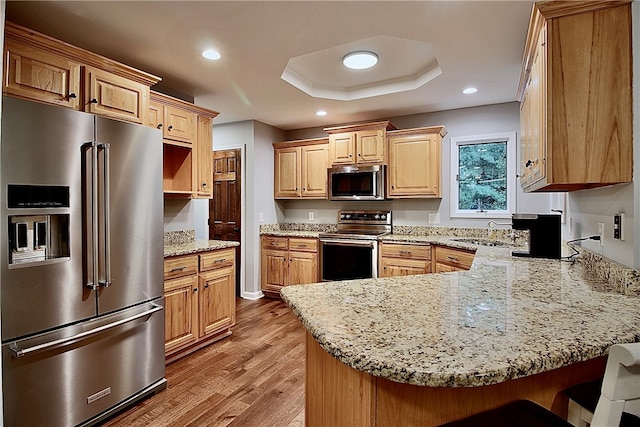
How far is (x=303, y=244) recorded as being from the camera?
4.48 m

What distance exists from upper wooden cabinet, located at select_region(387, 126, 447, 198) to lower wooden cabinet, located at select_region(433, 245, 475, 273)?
788 millimetres

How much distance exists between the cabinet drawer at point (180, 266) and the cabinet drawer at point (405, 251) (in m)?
2.09

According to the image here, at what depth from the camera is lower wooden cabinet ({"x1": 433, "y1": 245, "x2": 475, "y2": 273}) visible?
3207 millimetres

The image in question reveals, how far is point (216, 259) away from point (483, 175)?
315 cm

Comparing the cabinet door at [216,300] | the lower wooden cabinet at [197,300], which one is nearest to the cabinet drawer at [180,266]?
the lower wooden cabinet at [197,300]

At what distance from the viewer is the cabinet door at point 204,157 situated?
3336 mm

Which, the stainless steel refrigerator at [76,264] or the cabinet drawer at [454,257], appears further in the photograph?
the cabinet drawer at [454,257]

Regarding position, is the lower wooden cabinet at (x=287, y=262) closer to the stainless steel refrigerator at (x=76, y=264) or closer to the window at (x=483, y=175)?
the window at (x=483, y=175)

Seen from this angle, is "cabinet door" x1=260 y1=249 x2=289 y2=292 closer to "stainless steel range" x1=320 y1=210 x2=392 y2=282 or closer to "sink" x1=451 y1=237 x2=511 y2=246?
"stainless steel range" x1=320 y1=210 x2=392 y2=282

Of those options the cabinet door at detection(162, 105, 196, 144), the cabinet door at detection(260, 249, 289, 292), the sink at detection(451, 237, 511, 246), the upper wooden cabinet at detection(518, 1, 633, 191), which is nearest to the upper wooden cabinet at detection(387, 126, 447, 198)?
the sink at detection(451, 237, 511, 246)

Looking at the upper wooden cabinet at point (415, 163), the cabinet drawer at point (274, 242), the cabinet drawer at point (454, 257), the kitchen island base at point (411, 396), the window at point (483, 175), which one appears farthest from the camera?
the cabinet drawer at point (274, 242)

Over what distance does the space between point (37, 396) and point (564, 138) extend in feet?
9.11

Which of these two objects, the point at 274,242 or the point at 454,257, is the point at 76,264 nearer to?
the point at 274,242

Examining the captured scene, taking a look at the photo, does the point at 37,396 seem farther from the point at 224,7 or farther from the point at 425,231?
the point at 425,231
